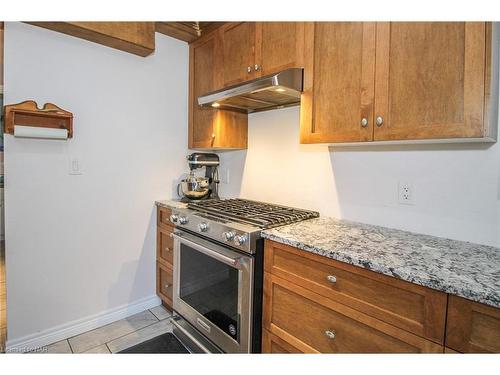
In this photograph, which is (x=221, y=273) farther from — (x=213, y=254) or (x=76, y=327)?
(x=76, y=327)

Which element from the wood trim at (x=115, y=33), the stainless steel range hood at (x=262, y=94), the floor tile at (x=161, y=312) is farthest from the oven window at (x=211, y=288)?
the wood trim at (x=115, y=33)


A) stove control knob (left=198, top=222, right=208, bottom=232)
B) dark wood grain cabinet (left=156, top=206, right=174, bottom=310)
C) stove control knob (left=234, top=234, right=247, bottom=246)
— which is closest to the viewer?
stove control knob (left=234, top=234, right=247, bottom=246)

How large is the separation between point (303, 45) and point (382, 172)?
81 cm

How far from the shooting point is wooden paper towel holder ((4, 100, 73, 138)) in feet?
5.27

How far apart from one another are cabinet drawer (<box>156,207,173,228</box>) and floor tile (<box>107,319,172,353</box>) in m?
0.74

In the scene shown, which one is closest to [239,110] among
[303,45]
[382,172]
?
[303,45]

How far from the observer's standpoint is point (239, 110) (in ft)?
7.30

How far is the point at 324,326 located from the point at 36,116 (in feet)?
6.43

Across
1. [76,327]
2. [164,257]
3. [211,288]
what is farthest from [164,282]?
[211,288]

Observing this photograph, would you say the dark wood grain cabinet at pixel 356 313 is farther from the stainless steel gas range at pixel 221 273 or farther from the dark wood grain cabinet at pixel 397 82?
the dark wood grain cabinet at pixel 397 82

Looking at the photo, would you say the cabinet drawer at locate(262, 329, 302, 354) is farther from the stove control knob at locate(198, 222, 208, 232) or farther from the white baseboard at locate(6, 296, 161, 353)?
the white baseboard at locate(6, 296, 161, 353)

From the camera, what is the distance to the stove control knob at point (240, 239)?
1.34m

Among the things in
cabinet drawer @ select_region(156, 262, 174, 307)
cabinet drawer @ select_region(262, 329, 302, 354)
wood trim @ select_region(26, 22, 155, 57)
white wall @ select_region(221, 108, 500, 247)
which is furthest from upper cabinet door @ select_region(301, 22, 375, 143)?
cabinet drawer @ select_region(156, 262, 174, 307)

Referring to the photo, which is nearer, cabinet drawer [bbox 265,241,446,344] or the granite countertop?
cabinet drawer [bbox 265,241,446,344]
